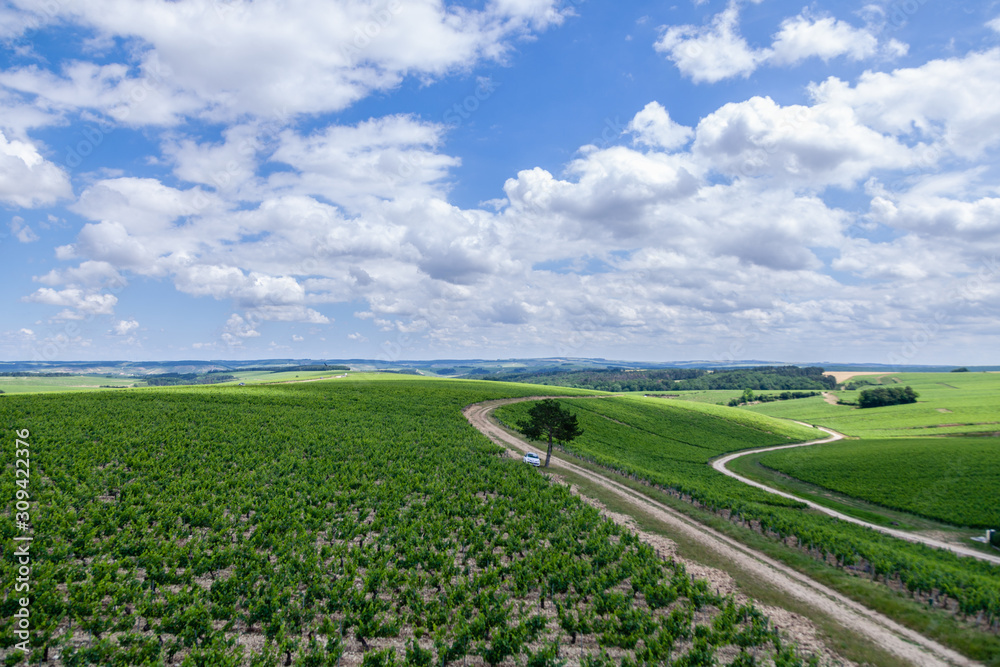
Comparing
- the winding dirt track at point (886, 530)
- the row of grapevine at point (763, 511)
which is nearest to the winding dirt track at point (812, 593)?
the row of grapevine at point (763, 511)

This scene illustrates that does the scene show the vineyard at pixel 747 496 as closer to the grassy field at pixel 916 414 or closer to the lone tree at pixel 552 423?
the lone tree at pixel 552 423

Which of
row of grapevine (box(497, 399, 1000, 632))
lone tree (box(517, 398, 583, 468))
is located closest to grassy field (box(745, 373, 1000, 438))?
row of grapevine (box(497, 399, 1000, 632))

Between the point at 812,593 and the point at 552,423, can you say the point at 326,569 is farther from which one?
the point at 552,423

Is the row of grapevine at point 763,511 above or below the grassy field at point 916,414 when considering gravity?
above

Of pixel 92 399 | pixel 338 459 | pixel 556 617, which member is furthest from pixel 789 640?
pixel 92 399

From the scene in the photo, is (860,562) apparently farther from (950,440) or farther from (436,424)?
(950,440)

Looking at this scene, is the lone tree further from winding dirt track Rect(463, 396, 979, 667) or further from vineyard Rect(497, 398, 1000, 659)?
vineyard Rect(497, 398, 1000, 659)
